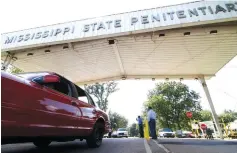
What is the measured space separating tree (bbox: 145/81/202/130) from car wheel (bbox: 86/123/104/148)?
44457mm

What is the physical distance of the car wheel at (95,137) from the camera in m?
5.70

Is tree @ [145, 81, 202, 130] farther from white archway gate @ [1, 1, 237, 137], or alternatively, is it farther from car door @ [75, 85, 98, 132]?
car door @ [75, 85, 98, 132]

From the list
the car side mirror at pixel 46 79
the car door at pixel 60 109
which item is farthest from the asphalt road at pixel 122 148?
the car side mirror at pixel 46 79

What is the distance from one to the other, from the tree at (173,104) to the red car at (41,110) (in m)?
45.9

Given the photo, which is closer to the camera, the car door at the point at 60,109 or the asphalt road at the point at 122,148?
the car door at the point at 60,109

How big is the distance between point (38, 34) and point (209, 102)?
12.1m

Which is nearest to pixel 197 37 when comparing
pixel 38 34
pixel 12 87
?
pixel 38 34

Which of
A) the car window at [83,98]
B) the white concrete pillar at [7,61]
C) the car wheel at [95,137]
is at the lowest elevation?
the car wheel at [95,137]

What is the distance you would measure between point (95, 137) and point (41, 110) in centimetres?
275

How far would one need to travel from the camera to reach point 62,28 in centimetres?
1055

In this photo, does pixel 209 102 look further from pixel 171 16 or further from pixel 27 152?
pixel 27 152

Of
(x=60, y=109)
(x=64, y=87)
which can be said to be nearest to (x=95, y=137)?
(x=64, y=87)

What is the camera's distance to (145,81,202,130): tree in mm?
49891

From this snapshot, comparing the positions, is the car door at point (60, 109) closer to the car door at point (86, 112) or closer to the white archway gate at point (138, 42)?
the car door at point (86, 112)
